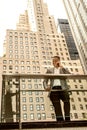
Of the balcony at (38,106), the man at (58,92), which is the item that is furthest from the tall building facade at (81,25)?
the man at (58,92)

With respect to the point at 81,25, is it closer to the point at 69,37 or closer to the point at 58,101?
the point at 58,101

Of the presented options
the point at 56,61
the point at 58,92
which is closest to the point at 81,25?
the point at 56,61

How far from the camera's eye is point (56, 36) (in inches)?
3393

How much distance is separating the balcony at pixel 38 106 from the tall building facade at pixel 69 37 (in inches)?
3621

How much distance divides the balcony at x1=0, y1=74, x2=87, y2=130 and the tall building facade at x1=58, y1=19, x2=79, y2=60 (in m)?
92.0

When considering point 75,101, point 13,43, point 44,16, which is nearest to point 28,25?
point 44,16

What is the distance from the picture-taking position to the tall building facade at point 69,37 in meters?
99.6

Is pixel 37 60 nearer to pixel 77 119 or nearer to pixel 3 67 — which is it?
pixel 3 67

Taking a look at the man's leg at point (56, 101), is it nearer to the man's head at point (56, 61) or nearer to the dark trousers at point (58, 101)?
the dark trousers at point (58, 101)

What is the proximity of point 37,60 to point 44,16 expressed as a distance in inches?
1118

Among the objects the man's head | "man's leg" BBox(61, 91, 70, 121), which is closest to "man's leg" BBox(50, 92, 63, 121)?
"man's leg" BBox(61, 91, 70, 121)

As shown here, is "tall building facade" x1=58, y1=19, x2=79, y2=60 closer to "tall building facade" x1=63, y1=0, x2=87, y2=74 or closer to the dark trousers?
"tall building facade" x1=63, y1=0, x2=87, y2=74

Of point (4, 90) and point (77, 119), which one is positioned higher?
point (4, 90)

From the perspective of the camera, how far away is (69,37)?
4375 inches
